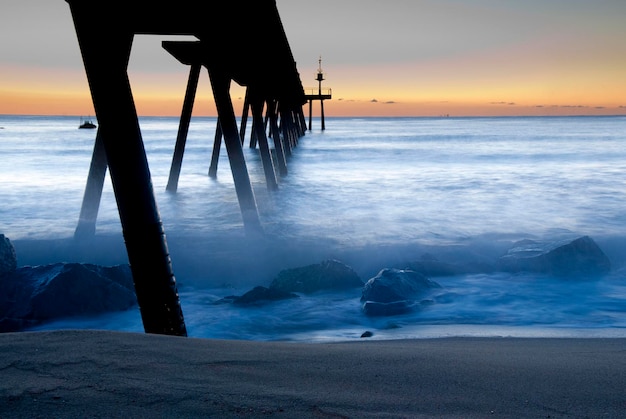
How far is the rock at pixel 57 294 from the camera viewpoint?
4762 millimetres

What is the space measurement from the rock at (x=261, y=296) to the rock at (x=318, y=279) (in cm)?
20

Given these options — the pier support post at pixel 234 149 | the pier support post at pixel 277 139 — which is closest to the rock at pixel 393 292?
the pier support post at pixel 234 149

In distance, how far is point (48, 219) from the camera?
32.6ft

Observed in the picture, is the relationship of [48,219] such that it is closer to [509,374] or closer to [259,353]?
[259,353]

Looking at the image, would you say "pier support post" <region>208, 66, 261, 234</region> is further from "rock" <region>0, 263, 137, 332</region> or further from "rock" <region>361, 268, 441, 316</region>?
"rock" <region>361, 268, 441, 316</region>

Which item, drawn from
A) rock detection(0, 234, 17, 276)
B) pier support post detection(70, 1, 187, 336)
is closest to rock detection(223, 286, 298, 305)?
rock detection(0, 234, 17, 276)

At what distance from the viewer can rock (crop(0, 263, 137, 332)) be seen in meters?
4.76

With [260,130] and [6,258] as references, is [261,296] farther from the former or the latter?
[260,130]

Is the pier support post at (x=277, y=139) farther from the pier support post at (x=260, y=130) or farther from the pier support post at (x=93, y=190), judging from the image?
the pier support post at (x=93, y=190)

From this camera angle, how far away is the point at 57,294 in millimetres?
4926

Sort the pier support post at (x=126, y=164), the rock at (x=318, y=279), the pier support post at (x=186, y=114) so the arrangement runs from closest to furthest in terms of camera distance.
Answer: the pier support post at (x=126, y=164) → the rock at (x=318, y=279) → the pier support post at (x=186, y=114)

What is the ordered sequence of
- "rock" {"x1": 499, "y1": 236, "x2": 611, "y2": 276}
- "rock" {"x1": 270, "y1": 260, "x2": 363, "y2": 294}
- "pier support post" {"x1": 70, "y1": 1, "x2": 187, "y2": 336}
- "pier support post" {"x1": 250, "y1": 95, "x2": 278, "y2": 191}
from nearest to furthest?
1. "pier support post" {"x1": 70, "y1": 1, "x2": 187, "y2": 336}
2. "rock" {"x1": 270, "y1": 260, "x2": 363, "y2": 294}
3. "rock" {"x1": 499, "y1": 236, "x2": 611, "y2": 276}
4. "pier support post" {"x1": 250, "y1": 95, "x2": 278, "y2": 191}

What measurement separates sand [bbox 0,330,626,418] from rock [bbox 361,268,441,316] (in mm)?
2290

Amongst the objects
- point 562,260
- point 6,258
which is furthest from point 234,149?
point 562,260
